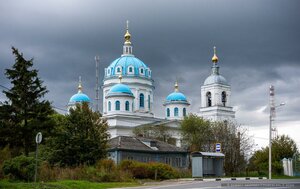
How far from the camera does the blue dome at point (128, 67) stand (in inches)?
3521

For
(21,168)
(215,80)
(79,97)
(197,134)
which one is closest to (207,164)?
(197,134)

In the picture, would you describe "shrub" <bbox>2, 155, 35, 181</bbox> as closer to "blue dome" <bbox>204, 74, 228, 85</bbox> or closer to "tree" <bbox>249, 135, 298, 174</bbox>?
"tree" <bbox>249, 135, 298, 174</bbox>

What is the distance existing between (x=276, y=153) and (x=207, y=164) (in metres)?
19.0

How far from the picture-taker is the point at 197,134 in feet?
209

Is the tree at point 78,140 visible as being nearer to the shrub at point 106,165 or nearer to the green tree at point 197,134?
the shrub at point 106,165

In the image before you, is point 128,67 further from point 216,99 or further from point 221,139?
point 221,139

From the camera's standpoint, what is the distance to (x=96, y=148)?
3862 cm

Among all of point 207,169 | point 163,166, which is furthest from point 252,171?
point 163,166

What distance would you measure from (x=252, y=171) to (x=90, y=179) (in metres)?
30.2

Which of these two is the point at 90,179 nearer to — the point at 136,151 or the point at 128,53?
the point at 136,151

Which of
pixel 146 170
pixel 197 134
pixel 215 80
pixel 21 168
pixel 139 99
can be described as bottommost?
pixel 146 170

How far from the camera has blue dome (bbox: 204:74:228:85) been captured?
94.4 m

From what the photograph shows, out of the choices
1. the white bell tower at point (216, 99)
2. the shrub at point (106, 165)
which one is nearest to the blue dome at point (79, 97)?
the white bell tower at point (216, 99)

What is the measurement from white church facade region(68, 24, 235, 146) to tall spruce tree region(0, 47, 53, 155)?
3843 cm
